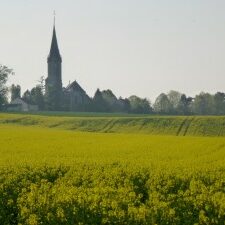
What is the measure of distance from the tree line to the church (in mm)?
1380

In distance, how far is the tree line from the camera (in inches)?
4873

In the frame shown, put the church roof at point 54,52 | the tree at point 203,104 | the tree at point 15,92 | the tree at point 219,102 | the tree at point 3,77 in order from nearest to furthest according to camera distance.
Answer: the tree at point 3,77 → the church roof at point 54,52 → the tree at point 15,92 → the tree at point 219,102 → the tree at point 203,104

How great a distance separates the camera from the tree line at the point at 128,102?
12378 cm

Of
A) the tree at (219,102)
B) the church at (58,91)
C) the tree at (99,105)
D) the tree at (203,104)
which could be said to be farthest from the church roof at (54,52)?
the tree at (219,102)

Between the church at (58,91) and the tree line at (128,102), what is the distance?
138 centimetres

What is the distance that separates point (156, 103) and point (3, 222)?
601ft

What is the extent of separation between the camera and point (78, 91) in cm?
15038

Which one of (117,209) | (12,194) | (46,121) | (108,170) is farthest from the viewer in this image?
(46,121)

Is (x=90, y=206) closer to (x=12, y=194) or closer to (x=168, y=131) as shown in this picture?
(x=12, y=194)

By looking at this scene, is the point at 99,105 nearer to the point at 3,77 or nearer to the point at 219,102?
the point at 3,77

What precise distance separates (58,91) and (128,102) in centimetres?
2180

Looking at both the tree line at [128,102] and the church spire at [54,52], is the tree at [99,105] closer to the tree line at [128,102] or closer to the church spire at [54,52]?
the tree line at [128,102]

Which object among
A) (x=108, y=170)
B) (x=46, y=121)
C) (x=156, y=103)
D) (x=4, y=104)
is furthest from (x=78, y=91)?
(x=108, y=170)

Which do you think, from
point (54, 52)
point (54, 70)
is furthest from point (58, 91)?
point (54, 52)
